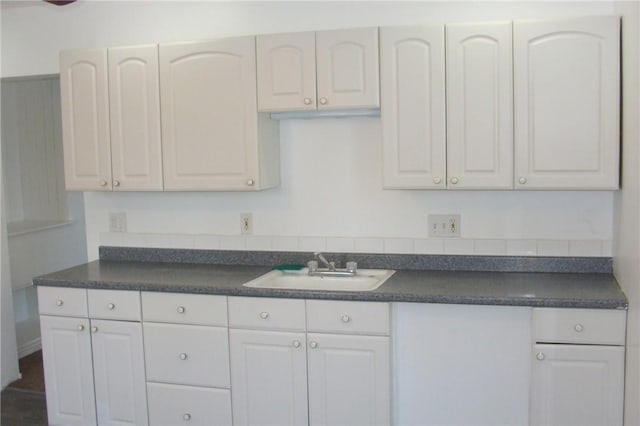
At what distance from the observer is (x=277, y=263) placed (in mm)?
3492

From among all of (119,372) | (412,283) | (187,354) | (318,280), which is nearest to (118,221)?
(119,372)

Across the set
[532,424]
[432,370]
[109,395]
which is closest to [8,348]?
[109,395]

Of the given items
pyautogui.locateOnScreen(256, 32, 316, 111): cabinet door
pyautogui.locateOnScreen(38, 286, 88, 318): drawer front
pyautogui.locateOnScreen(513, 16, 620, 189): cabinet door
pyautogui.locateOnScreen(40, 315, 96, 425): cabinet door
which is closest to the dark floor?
pyautogui.locateOnScreen(40, 315, 96, 425): cabinet door

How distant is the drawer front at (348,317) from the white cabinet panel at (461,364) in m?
0.09

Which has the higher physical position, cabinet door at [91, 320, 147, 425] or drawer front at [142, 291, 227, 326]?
drawer front at [142, 291, 227, 326]

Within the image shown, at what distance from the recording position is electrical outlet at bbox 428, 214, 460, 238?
3.23 m

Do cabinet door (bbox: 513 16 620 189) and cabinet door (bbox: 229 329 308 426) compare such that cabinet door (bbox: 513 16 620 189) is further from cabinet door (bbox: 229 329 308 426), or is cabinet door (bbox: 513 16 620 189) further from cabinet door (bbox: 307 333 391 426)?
cabinet door (bbox: 229 329 308 426)

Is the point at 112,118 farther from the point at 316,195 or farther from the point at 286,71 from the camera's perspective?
the point at 316,195

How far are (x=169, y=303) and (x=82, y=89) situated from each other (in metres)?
1.29

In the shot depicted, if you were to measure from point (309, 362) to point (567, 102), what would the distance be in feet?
5.32

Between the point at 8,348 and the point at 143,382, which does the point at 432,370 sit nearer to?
the point at 143,382

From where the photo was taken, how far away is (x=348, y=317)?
2809mm

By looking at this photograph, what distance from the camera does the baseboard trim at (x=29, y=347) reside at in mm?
4645

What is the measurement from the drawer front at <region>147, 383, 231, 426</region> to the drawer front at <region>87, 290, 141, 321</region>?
0.37m
